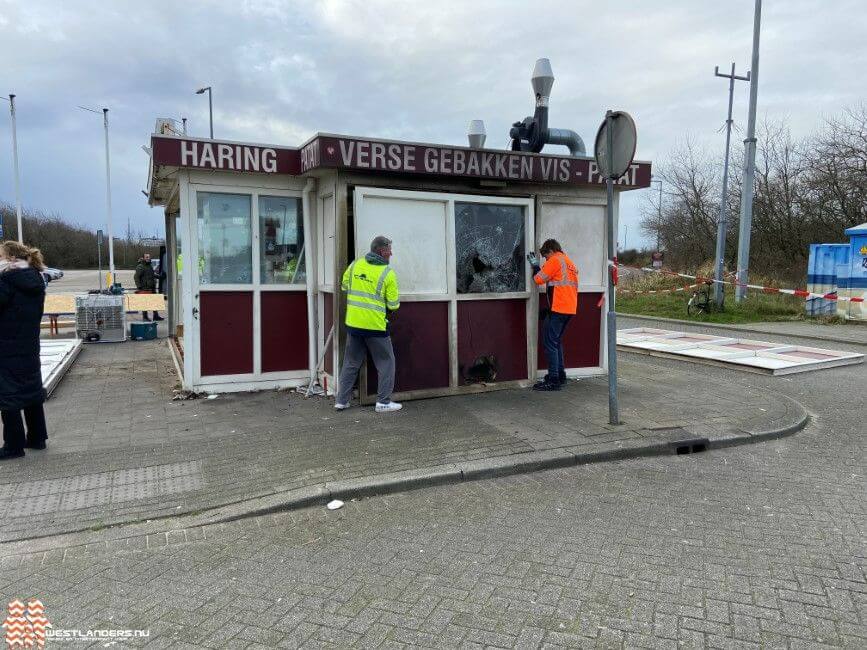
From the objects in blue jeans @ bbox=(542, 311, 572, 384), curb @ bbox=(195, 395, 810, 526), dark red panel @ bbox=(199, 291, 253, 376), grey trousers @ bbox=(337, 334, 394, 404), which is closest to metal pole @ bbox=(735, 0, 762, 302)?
blue jeans @ bbox=(542, 311, 572, 384)

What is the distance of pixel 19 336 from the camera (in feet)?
16.0

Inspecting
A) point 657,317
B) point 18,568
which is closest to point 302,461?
point 18,568

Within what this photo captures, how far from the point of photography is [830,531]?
388 centimetres

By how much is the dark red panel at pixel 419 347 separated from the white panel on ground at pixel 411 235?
0.23 meters

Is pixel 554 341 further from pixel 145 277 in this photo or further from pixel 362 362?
pixel 145 277

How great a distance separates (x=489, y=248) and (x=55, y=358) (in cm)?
631

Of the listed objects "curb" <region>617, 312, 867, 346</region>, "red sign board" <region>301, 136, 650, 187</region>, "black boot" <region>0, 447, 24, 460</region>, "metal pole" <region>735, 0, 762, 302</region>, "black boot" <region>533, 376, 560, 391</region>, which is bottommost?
"black boot" <region>0, 447, 24, 460</region>

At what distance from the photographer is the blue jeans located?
741cm

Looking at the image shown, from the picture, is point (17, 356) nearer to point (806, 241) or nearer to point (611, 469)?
point (611, 469)

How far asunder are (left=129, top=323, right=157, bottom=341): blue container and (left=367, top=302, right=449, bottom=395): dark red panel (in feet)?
24.1

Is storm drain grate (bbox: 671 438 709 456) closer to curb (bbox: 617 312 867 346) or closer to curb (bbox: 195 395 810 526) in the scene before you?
curb (bbox: 195 395 810 526)

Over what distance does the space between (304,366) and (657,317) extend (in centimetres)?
1271

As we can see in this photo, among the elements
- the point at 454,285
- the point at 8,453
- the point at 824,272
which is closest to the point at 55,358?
the point at 8,453

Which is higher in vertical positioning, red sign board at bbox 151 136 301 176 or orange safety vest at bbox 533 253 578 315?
red sign board at bbox 151 136 301 176
